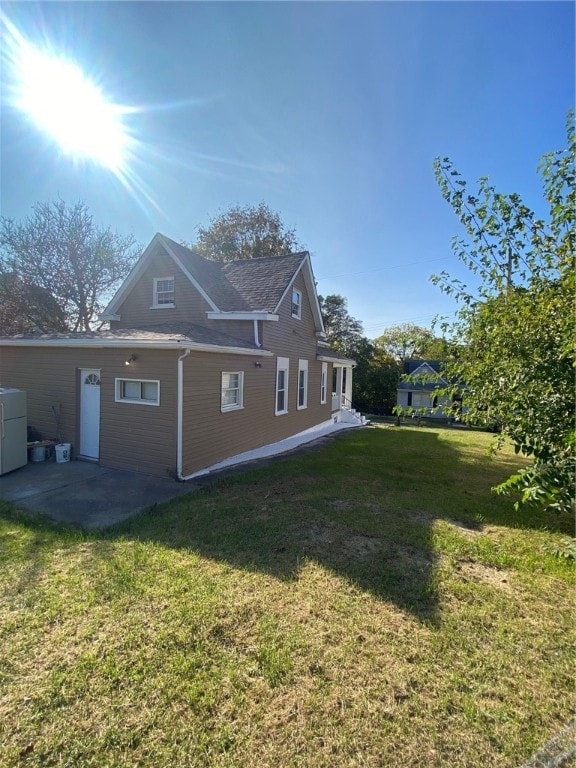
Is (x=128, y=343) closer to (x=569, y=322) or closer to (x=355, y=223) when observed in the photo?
(x=569, y=322)

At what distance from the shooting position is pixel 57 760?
82.5 inches

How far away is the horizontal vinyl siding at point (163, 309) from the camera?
469 inches

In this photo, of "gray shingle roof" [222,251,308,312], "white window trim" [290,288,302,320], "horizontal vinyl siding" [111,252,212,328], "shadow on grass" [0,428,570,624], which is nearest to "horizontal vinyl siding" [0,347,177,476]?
"shadow on grass" [0,428,570,624]

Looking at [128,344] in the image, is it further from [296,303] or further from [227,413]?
[296,303]

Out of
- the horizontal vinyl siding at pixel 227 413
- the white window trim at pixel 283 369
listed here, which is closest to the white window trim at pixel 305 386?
the horizontal vinyl siding at pixel 227 413

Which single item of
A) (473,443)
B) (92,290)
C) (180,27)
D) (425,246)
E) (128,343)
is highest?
(180,27)

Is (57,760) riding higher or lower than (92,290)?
lower

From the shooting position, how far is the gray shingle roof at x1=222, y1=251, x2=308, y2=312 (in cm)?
→ 1265

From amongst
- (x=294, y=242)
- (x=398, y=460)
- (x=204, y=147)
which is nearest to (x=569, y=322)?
(x=398, y=460)

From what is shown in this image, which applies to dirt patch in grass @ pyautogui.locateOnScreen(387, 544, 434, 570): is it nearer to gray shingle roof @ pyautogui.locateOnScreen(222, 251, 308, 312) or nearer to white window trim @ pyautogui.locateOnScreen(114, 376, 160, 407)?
white window trim @ pyautogui.locateOnScreen(114, 376, 160, 407)

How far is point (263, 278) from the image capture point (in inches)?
548

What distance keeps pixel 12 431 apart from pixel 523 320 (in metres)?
10.4

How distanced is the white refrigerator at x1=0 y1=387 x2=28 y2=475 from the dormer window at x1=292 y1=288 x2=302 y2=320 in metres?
9.23

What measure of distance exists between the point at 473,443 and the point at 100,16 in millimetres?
17203
